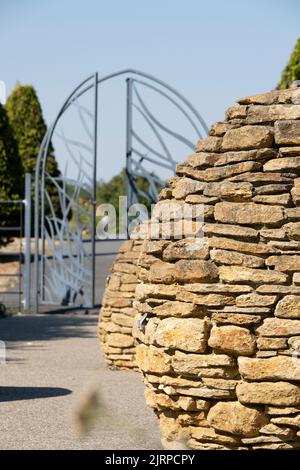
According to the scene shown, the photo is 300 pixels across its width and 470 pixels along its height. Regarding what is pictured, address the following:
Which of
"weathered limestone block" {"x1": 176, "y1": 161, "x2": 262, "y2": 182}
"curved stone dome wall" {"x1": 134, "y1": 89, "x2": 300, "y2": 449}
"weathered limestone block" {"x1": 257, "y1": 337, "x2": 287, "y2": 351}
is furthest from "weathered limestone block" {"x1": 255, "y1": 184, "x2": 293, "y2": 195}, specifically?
"weathered limestone block" {"x1": 257, "y1": 337, "x2": 287, "y2": 351}

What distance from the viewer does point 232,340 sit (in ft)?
14.1

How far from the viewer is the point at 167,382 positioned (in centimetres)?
454

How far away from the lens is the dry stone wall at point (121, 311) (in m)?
8.14

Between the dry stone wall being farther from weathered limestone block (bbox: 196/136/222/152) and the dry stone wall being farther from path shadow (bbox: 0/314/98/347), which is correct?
weathered limestone block (bbox: 196/136/222/152)

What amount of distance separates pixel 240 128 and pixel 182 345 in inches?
47.1

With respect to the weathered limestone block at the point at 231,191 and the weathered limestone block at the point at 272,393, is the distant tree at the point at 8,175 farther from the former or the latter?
the weathered limestone block at the point at 272,393

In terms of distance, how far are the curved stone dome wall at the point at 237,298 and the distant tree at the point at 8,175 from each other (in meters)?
19.1

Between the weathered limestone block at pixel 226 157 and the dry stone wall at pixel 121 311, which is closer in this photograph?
the weathered limestone block at pixel 226 157

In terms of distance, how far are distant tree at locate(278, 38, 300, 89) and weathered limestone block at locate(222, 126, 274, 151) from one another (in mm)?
10519

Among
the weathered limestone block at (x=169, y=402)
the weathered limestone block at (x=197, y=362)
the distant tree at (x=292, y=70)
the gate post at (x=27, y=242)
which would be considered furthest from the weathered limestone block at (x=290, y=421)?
the distant tree at (x=292, y=70)

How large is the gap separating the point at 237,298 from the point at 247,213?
0.44m

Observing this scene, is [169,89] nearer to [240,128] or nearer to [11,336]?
[11,336]

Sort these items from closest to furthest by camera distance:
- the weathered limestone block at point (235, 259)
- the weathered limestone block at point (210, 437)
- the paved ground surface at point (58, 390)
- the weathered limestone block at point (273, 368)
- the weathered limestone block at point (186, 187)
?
the weathered limestone block at point (273, 368)
the weathered limestone block at point (235, 259)
the weathered limestone block at point (210, 437)
the weathered limestone block at point (186, 187)
the paved ground surface at point (58, 390)
